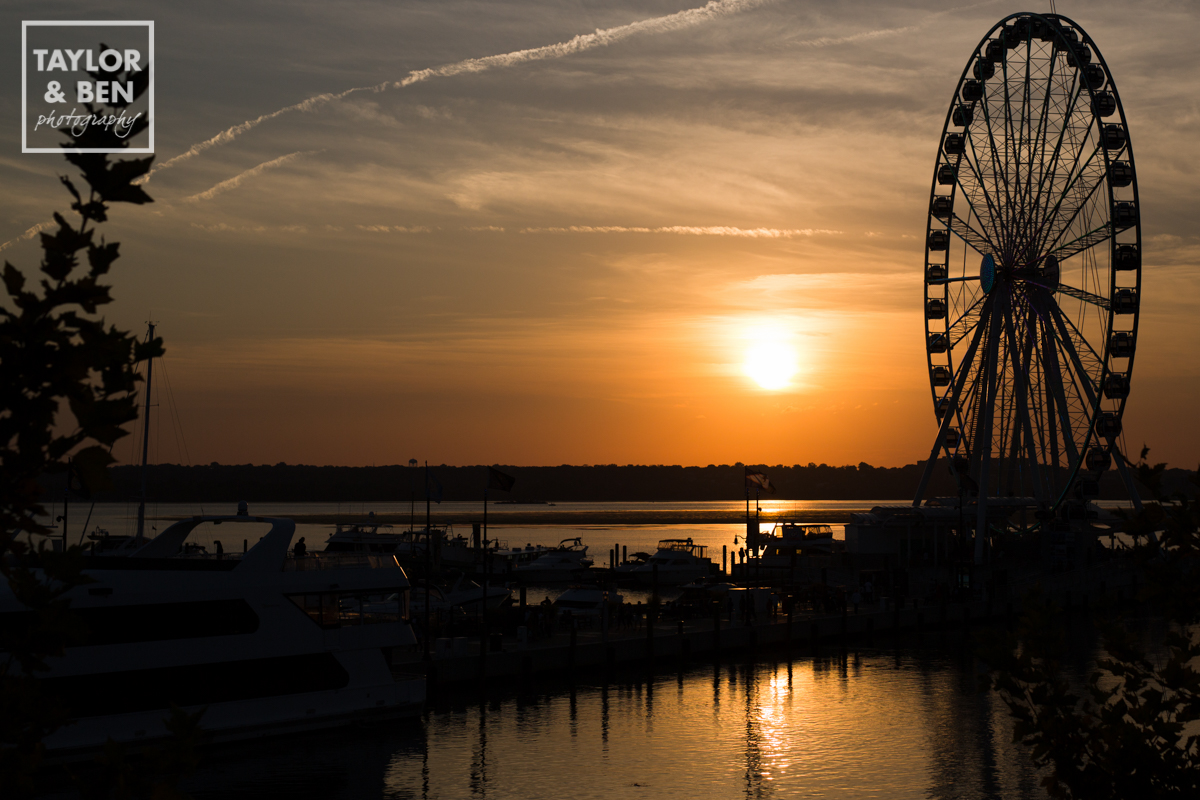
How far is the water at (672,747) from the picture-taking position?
30547 millimetres

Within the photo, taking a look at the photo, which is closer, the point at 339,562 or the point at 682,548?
the point at 339,562

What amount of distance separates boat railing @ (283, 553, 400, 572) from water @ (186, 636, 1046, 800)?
4.77 metres

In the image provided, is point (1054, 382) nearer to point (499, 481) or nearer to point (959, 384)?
point (959, 384)

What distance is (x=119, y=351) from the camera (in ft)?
16.0

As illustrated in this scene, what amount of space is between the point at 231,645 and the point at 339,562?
162 inches

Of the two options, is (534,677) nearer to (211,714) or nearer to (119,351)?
(211,714)

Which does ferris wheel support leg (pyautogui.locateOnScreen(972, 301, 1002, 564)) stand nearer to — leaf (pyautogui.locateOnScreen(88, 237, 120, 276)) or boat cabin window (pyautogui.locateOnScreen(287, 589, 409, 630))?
boat cabin window (pyautogui.locateOnScreen(287, 589, 409, 630))

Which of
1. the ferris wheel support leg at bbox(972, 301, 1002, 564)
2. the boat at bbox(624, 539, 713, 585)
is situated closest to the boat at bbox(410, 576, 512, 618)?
the boat at bbox(624, 539, 713, 585)

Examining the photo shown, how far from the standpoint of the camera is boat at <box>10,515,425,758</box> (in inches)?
1102

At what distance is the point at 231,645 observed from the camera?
30.2m

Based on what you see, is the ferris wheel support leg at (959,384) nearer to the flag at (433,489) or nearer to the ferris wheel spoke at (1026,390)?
the ferris wheel spoke at (1026,390)

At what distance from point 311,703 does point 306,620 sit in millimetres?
2417

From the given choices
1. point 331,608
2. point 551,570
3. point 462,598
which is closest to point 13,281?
point 331,608

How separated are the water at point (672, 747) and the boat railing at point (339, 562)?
477 cm
